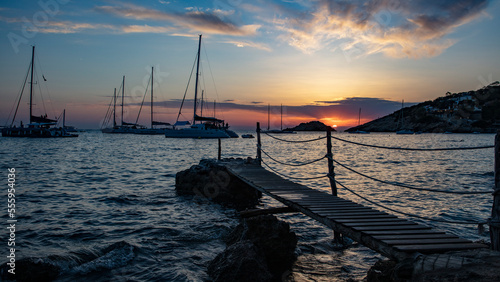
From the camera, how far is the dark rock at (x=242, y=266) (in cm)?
512

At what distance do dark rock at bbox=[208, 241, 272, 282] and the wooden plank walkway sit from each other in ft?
4.52

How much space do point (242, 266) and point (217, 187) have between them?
778 cm

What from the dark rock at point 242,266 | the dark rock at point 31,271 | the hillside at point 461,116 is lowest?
the dark rock at point 31,271

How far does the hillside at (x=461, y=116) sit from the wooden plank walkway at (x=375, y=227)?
137 meters

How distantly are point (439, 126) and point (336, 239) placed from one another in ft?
547

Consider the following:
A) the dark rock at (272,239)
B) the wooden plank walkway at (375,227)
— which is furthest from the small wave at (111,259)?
the wooden plank walkway at (375,227)

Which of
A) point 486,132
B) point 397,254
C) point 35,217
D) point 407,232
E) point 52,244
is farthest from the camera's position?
point 486,132

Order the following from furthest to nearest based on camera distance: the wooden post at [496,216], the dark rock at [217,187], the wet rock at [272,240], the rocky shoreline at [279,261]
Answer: the dark rock at [217,187], the wet rock at [272,240], the wooden post at [496,216], the rocky shoreline at [279,261]

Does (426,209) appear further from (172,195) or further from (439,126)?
(439,126)

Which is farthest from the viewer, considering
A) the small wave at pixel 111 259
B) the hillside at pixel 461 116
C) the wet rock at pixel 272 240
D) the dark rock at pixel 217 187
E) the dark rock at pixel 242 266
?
the hillside at pixel 461 116

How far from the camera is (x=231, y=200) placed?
12344 mm

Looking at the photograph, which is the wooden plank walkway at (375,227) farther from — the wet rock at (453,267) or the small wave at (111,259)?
the small wave at (111,259)

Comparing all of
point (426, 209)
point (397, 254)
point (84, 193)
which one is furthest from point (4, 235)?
point (426, 209)

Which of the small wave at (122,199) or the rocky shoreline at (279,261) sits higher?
the rocky shoreline at (279,261)
